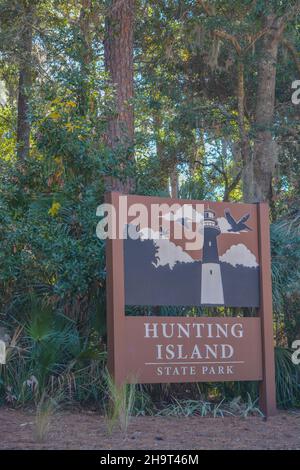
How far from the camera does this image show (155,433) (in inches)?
309

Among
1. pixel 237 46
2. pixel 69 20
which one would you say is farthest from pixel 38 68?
pixel 237 46

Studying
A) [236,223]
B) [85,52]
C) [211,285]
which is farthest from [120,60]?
[211,285]

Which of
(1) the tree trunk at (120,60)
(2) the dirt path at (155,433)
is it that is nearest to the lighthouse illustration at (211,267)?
(2) the dirt path at (155,433)

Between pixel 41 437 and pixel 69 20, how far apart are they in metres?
→ 12.9

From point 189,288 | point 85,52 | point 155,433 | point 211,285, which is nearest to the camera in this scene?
point 155,433

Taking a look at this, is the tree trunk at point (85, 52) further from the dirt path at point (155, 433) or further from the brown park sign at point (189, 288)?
the dirt path at point (155, 433)

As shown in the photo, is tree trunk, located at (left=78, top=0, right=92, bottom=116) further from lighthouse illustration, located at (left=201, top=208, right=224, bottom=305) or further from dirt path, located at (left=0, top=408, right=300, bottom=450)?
dirt path, located at (left=0, top=408, right=300, bottom=450)

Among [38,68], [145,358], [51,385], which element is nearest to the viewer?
[145,358]

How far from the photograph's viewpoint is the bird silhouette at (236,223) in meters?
10.1

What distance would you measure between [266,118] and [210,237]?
29.7ft

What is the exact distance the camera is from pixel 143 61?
67.1 feet

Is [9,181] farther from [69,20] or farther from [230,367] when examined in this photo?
[69,20]

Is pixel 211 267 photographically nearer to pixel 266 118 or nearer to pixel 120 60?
pixel 120 60
